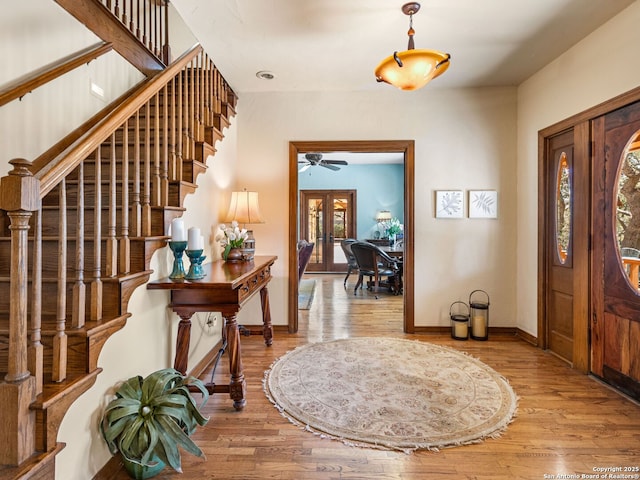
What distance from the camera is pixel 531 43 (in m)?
2.84

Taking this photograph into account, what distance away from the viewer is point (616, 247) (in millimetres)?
2494

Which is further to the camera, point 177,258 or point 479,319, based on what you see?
point 479,319

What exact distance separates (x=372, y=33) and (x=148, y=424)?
301 centimetres

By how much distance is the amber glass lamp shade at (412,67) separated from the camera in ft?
7.03

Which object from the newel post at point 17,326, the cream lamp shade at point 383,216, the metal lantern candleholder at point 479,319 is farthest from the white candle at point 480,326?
the cream lamp shade at point 383,216

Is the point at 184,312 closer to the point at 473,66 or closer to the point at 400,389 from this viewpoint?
the point at 400,389

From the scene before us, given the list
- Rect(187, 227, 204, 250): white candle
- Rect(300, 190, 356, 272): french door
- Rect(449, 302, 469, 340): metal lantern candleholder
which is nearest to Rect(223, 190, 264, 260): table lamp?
Rect(187, 227, 204, 250): white candle

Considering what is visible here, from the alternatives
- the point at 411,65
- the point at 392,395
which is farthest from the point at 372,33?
Answer: the point at 392,395

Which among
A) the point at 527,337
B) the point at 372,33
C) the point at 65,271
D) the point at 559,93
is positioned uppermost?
the point at 372,33

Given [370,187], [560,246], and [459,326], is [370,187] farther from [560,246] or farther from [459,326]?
[560,246]

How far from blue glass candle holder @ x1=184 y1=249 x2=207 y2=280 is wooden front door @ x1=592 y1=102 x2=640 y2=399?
9.83 ft

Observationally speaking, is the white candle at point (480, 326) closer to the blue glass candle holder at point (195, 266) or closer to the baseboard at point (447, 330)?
the baseboard at point (447, 330)

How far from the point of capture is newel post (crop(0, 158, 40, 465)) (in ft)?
3.34

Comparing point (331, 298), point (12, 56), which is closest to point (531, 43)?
point (12, 56)
